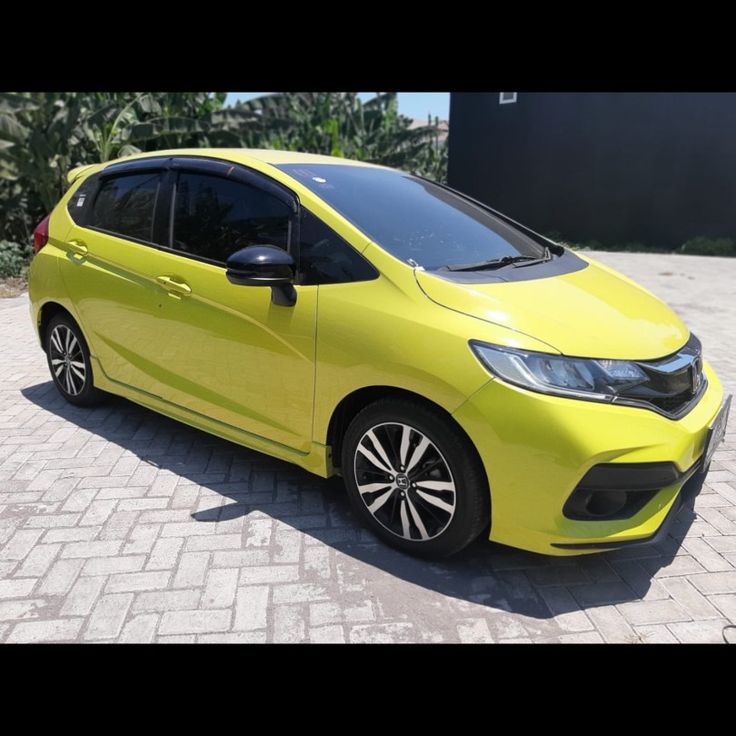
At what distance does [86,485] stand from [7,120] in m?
10.1

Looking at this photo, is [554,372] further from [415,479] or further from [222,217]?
[222,217]

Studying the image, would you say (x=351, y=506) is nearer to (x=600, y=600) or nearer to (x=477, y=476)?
(x=477, y=476)

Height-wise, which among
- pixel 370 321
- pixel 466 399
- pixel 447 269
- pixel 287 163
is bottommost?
pixel 466 399

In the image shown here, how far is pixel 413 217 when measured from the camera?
341 centimetres

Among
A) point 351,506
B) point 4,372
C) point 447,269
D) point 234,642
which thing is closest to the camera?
point 234,642

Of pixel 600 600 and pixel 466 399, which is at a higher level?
pixel 466 399

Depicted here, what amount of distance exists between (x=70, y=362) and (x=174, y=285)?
1.57m

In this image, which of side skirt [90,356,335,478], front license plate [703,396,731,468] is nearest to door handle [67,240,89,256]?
side skirt [90,356,335,478]

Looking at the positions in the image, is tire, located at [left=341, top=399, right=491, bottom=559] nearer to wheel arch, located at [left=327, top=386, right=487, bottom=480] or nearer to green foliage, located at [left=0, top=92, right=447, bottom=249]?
wheel arch, located at [left=327, top=386, right=487, bottom=480]

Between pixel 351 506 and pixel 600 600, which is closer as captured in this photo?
pixel 600 600

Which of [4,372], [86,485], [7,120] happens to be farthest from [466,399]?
[7,120]

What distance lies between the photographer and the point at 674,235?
1727cm

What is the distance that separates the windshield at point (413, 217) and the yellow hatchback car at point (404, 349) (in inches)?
0.6

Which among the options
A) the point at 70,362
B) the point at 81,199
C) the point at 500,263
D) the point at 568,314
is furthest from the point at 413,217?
the point at 70,362
